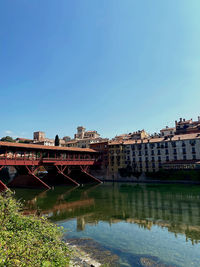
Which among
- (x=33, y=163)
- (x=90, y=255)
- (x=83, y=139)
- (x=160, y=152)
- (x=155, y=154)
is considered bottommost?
(x=90, y=255)

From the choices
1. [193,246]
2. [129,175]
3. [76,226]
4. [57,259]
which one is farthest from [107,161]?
[57,259]

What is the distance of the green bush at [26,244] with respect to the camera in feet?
19.0

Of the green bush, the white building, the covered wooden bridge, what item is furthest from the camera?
the white building

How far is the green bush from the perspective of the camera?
5797 millimetres

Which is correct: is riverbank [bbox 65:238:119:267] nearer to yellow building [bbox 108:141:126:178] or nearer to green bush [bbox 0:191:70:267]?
green bush [bbox 0:191:70:267]

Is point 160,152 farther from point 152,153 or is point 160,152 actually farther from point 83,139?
point 83,139

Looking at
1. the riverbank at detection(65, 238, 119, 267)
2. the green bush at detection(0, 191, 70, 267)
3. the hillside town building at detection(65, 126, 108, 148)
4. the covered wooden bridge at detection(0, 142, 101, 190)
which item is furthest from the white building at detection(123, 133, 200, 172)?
the green bush at detection(0, 191, 70, 267)

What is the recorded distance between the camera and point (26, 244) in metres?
6.73

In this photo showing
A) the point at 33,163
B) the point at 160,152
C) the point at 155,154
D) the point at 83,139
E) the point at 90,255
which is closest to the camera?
the point at 90,255

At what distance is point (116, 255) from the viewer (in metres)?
11.0

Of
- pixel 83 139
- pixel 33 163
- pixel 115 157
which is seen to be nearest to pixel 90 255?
pixel 33 163

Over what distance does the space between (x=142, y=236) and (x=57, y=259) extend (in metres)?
8.88

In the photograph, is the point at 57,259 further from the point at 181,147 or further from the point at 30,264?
the point at 181,147

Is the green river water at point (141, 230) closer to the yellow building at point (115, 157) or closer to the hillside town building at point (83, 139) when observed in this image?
the yellow building at point (115, 157)
